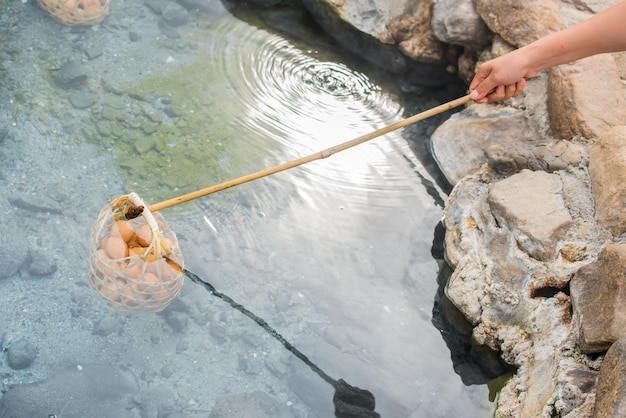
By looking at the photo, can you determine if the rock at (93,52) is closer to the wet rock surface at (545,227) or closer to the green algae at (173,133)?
the green algae at (173,133)

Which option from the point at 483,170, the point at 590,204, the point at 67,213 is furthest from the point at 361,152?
the point at 67,213

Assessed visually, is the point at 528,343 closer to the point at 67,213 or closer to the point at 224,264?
the point at 224,264

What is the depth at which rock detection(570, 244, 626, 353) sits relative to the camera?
276cm

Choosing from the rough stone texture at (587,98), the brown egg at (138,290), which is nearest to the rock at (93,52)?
the brown egg at (138,290)

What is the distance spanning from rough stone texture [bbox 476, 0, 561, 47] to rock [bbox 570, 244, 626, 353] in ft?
5.39

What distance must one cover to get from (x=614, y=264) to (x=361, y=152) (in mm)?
2015

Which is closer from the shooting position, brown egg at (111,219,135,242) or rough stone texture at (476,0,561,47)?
brown egg at (111,219,135,242)

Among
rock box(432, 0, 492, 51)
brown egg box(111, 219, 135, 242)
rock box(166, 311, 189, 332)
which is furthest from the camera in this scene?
rock box(432, 0, 492, 51)

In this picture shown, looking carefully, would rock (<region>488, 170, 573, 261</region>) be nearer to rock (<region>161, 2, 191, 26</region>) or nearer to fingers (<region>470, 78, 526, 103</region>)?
fingers (<region>470, 78, 526, 103</region>)

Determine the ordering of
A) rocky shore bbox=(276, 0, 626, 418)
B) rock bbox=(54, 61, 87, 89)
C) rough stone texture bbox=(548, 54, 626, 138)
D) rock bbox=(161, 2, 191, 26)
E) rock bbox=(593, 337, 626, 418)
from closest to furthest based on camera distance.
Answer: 1. rock bbox=(593, 337, 626, 418)
2. rocky shore bbox=(276, 0, 626, 418)
3. rough stone texture bbox=(548, 54, 626, 138)
4. rock bbox=(54, 61, 87, 89)
5. rock bbox=(161, 2, 191, 26)

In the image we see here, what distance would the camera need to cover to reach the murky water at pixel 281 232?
3.40 meters

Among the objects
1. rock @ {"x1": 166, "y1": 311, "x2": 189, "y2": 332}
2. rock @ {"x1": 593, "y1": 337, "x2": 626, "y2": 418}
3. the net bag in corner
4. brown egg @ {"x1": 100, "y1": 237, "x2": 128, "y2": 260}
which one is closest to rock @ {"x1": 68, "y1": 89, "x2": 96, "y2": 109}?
the net bag in corner

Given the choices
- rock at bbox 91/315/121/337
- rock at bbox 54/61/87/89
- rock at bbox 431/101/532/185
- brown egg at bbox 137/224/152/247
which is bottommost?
rock at bbox 91/315/121/337

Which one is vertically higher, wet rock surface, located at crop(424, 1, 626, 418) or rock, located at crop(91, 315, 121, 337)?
wet rock surface, located at crop(424, 1, 626, 418)
